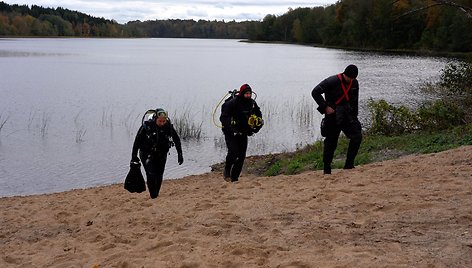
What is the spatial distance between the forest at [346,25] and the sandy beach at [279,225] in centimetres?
378

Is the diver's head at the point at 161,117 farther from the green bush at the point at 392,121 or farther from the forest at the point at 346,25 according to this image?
the green bush at the point at 392,121

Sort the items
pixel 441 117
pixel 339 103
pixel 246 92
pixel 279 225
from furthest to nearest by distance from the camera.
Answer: pixel 441 117
pixel 246 92
pixel 339 103
pixel 279 225

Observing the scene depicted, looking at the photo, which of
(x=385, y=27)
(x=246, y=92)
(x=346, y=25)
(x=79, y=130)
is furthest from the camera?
(x=346, y=25)

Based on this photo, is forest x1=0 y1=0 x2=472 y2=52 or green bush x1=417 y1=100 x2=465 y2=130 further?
forest x1=0 y1=0 x2=472 y2=52

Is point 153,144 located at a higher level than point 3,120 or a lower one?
higher

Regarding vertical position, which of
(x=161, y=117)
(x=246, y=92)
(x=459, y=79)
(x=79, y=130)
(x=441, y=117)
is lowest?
(x=79, y=130)

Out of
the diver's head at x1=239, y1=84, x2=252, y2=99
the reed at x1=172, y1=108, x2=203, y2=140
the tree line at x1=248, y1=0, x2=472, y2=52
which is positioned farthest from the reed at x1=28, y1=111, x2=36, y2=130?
the tree line at x1=248, y1=0, x2=472, y2=52

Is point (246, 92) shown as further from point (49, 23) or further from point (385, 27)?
point (49, 23)

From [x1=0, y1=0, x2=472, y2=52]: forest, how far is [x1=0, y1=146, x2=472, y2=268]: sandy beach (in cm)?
378

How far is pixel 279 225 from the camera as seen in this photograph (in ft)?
21.2

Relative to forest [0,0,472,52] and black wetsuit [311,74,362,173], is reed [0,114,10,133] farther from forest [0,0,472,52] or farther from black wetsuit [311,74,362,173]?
black wetsuit [311,74,362,173]

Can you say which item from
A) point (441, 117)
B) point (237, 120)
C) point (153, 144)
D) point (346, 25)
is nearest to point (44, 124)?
point (441, 117)

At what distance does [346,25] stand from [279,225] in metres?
92.3

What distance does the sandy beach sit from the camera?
5352 millimetres
